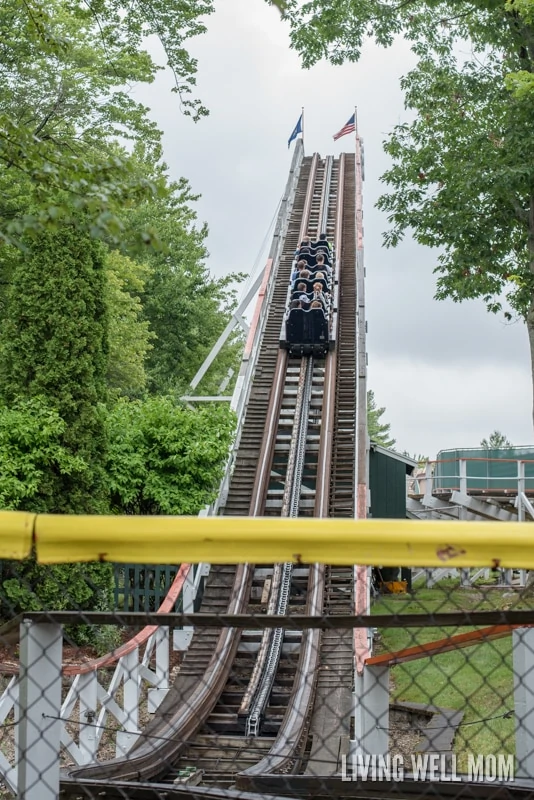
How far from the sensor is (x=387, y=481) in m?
16.1

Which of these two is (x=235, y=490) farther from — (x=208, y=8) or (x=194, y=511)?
(x=208, y=8)

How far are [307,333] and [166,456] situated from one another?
6226 millimetres

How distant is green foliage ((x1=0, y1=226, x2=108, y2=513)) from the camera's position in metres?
9.79

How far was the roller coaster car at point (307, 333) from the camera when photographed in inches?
625

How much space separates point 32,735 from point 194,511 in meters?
8.37

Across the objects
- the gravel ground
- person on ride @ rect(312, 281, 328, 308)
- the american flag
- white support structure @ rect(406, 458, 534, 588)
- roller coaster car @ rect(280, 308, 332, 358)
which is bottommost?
the gravel ground

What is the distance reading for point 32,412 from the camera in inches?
374

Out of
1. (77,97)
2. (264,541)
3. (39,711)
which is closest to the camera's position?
(264,541)

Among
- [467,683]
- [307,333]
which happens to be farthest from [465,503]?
[467,683]

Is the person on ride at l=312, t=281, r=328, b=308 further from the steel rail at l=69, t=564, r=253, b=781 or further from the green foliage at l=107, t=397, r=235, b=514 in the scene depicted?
the steel rail at l=69, t=564, r=253, b=781

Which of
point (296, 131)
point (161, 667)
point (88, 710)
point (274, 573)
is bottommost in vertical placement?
point (88, 710)

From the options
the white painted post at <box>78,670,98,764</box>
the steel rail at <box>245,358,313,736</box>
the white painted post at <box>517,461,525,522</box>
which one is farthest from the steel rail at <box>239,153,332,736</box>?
the white painted post at <box>517,461,525,522</box>

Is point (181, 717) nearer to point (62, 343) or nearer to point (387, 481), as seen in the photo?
point (62, 343)

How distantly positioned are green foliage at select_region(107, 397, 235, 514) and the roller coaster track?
999 mm
